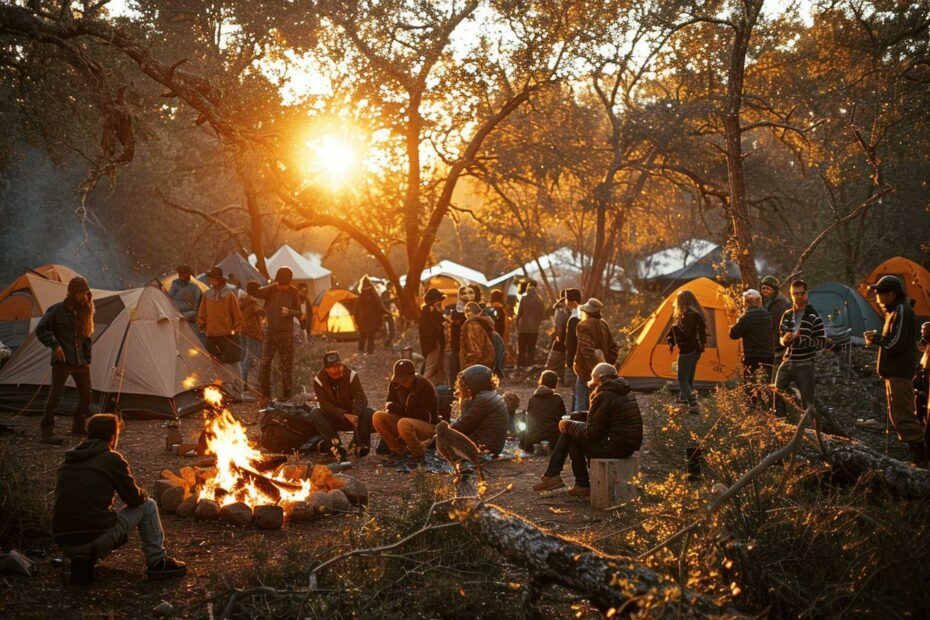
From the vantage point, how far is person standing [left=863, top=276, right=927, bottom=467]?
8391mm

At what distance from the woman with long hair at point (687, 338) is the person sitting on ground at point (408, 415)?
13.1ft

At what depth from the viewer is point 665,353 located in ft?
46.3

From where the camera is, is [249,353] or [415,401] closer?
[415,401]

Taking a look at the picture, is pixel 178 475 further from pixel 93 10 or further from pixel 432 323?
pixel 93 10

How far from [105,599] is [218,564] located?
0.93 meters

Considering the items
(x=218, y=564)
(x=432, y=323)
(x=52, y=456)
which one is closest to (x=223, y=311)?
(x=432, y=323)

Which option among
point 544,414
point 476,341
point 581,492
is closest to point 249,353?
point 476,341

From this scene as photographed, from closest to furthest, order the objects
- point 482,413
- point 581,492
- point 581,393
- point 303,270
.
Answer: point 581,492
point 482,413
point 581,393
point 303,270

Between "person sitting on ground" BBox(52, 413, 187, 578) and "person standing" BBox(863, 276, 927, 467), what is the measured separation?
21.7 feet

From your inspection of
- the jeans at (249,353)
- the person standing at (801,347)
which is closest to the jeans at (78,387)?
the jeans at (249,353)

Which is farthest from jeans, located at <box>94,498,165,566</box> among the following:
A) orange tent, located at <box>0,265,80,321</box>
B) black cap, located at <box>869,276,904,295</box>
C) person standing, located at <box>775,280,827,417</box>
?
orange tent, located at <box>0,265,80,321</box>

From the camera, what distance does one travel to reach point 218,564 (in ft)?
20.0

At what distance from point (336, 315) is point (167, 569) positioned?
19.9 metres

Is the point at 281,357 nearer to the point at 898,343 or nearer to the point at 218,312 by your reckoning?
the point at 218,312
